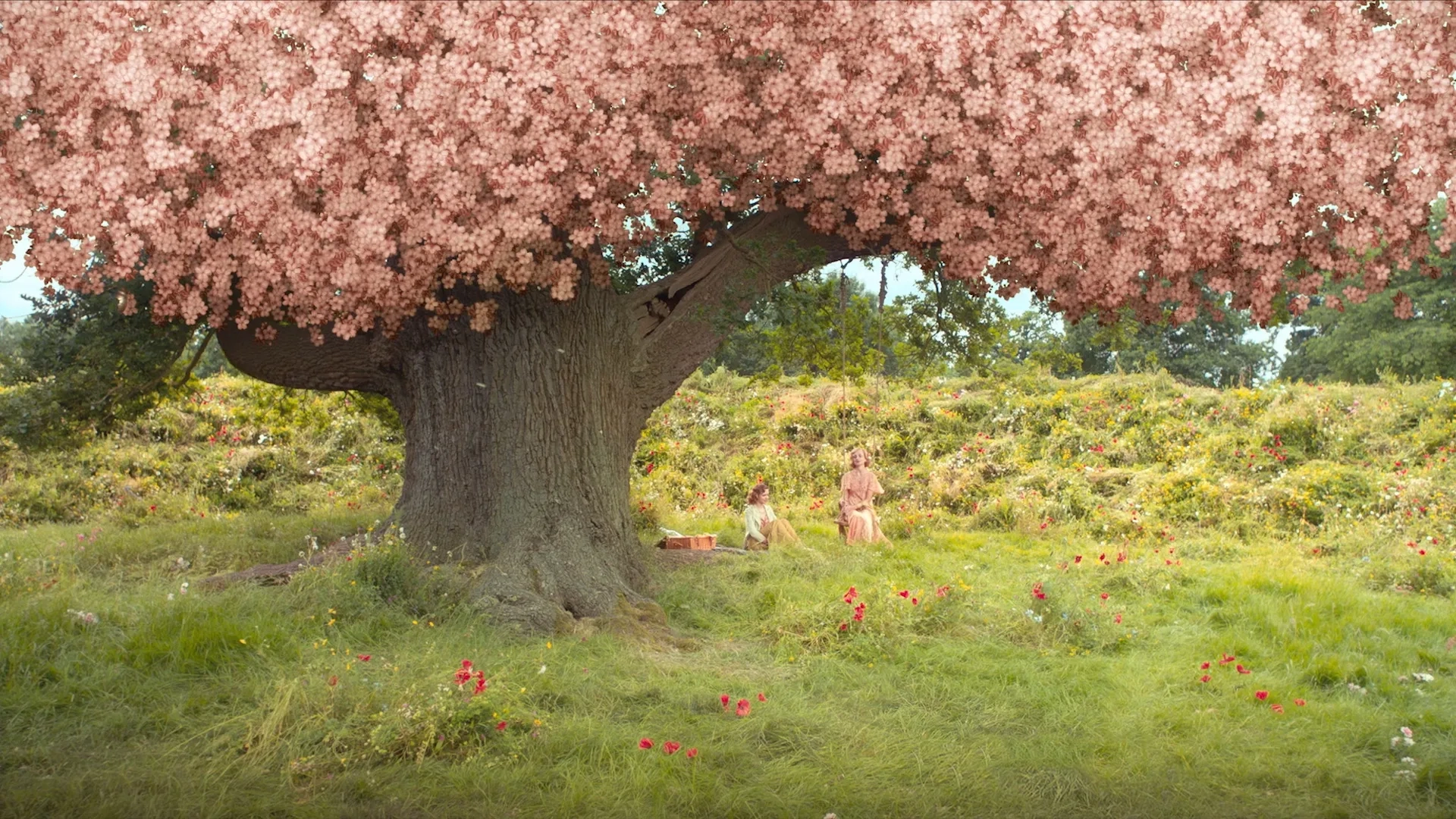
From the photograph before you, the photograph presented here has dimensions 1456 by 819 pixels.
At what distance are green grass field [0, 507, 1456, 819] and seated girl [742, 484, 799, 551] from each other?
2673mm

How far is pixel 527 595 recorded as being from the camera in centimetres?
834

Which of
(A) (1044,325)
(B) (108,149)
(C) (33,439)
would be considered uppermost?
(B) (108,149)

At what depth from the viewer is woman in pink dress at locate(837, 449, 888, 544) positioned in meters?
13.3

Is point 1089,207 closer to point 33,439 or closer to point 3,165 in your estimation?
point 3,165

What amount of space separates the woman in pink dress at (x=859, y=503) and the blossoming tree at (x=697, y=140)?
18.2 ft

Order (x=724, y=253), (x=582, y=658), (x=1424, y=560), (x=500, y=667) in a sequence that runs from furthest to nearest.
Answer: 1. (x=1424, y=560)
2. (x=724, y=253)
3. (x=582, y=658)
4. (x=500, y=667)

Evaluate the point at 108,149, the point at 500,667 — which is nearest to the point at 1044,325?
the point at 500,667

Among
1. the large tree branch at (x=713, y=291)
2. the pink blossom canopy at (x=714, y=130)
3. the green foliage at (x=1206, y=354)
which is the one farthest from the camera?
the green foliage at (x=1206, y=354)

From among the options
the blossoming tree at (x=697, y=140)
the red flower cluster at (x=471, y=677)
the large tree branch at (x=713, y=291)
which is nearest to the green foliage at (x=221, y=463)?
the large tree branch at (x=713, y=291)

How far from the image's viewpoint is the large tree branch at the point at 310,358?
32.7 feet

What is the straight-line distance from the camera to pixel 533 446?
9.20 m

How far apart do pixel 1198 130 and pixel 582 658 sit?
543cm

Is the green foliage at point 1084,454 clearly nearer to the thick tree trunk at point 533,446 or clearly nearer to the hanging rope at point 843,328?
the hanging rope at point 843,328

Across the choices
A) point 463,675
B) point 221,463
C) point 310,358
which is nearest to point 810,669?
point 463,675
